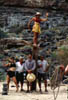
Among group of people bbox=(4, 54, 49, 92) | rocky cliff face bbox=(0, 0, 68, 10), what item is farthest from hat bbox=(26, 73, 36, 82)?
rocky cliff face bbox=(0, 0, 68, 10)

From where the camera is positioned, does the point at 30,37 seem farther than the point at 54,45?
Yes

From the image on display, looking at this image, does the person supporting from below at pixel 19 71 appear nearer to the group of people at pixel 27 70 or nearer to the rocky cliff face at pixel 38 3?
the group of people at pixel 27 70

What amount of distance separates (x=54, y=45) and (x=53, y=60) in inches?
117

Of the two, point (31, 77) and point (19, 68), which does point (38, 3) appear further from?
point (31, 77)

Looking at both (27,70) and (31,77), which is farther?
(27,70)

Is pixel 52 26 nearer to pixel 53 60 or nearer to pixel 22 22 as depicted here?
pixel 22 22

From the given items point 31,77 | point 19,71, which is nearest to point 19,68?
point 19,71

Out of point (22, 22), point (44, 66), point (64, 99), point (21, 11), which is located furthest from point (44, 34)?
point (64, 99)

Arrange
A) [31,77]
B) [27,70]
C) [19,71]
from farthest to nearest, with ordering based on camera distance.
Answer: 1. [19,71]
2. [27,70]
3. [31,77]

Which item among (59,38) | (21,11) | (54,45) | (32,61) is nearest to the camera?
(32,61)

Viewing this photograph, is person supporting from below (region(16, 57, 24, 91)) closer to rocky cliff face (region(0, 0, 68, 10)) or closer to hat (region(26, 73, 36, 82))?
hat (region(26, 73, 36, 82))

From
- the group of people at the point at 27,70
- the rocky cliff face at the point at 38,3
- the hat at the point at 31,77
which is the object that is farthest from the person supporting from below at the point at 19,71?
the rocky cliff face at the point at 38,3

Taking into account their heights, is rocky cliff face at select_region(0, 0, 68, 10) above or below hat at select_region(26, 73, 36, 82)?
above

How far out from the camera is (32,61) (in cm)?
749
